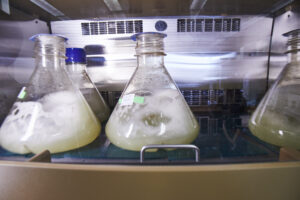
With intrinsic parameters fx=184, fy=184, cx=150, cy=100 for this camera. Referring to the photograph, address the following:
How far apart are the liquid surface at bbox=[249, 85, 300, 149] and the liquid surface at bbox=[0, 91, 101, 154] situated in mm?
483

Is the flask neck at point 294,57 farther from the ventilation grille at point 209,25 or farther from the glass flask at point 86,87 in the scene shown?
the glass flask at point 86,87

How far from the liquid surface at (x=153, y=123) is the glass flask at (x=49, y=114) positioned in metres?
0.09

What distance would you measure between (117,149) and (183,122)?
186 mm

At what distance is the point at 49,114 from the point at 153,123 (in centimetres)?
27

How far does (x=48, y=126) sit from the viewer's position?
0.45 m

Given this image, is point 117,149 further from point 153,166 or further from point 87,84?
point 87,84

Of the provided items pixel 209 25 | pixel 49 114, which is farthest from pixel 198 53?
pixel 49 114

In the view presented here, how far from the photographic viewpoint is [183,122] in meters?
0.49

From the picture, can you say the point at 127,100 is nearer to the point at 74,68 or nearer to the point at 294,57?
the point at 74,68

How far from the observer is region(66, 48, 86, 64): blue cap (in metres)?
0.65

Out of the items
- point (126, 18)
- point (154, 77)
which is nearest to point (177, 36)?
point (126, 18)

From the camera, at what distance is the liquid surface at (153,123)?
1.49 ft

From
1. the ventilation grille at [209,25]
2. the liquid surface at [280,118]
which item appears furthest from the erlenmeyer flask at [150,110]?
the ventilation grille at [209,25]

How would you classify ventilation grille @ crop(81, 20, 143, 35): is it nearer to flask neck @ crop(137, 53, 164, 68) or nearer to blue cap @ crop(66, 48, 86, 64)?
blue cap @ crop(66, 48, 86, 64)
